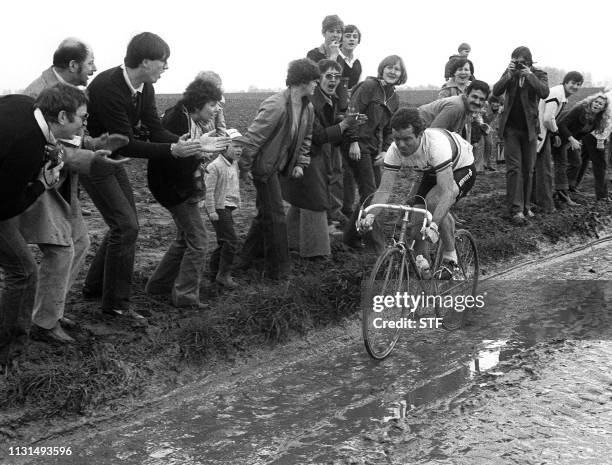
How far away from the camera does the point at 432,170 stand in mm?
7574

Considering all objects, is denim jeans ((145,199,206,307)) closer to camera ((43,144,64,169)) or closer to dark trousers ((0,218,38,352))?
camera ((43,144,64,169))

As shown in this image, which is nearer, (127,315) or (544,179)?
(127,315)

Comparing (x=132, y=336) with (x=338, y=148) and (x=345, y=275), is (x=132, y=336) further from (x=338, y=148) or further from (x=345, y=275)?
(x=338, y=148)

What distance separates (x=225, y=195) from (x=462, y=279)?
8.14 ft

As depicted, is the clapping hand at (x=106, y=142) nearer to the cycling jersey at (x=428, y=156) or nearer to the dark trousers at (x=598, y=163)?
the cycling jersey at (x=428, y=156)

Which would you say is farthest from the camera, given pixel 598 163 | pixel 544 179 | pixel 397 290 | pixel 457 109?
pixel 598 163

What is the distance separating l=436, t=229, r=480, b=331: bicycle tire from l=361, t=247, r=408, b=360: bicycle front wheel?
85 centimetres

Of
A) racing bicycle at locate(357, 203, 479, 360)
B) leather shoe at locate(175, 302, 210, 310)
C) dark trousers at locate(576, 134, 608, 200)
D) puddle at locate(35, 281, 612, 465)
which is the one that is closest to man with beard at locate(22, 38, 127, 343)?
leather shoe at locate(175, 302, 210, 310)

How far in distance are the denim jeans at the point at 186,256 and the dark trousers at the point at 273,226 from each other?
0.96m

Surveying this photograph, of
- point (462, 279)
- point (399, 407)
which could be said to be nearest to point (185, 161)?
point (399, 407)

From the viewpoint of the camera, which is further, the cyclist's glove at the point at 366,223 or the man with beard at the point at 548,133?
the man with beard at the point at 548,133

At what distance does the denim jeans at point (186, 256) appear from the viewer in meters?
7.37

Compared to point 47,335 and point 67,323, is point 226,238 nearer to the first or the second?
point 67,323

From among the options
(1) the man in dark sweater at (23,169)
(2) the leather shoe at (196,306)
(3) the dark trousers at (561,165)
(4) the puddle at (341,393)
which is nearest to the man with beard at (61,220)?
(1) the man in dark sweater at (23,169)
